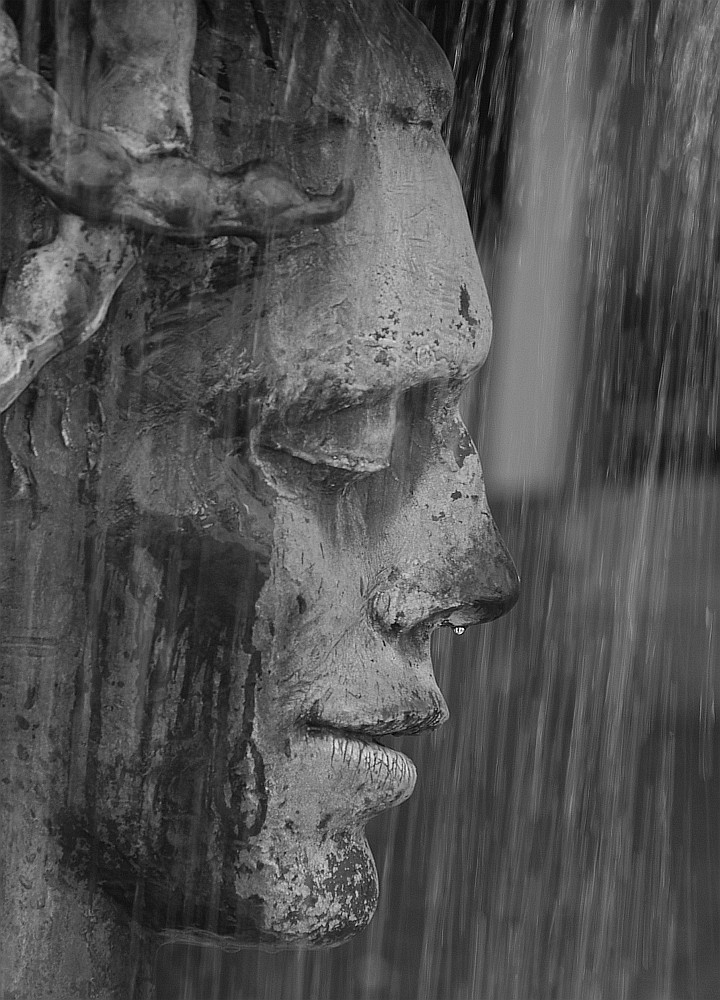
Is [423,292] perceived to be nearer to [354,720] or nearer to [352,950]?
[354,720]

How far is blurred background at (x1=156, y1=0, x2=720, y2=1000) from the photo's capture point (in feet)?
7.43

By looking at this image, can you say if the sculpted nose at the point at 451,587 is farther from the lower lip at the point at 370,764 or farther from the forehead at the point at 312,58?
the forehead at the point at 312,58

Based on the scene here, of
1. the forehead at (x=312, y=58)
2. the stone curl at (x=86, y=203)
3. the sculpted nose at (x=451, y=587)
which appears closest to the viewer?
the stone curl at (x=86, y=203)

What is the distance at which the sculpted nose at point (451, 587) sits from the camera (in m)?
1.28

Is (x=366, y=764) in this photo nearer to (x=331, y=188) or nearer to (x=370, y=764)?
(x=370, y=764)

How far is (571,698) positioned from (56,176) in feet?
6.44

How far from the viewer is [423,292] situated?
1.22 meters

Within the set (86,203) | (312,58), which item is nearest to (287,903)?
(86,203)

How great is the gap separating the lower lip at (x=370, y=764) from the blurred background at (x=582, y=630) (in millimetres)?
989

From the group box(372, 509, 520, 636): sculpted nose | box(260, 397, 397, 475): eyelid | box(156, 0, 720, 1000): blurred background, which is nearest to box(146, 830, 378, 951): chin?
box(372, 509, 520, 636): sculpted nose

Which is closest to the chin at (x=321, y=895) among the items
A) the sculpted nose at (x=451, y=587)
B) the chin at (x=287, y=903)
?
the chin at (x=287, y=903)

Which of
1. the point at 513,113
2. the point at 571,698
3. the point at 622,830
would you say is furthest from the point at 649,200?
the point at 622,830

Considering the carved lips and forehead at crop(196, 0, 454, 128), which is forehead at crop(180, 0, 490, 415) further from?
the carved lips

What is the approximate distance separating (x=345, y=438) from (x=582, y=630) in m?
1.65
